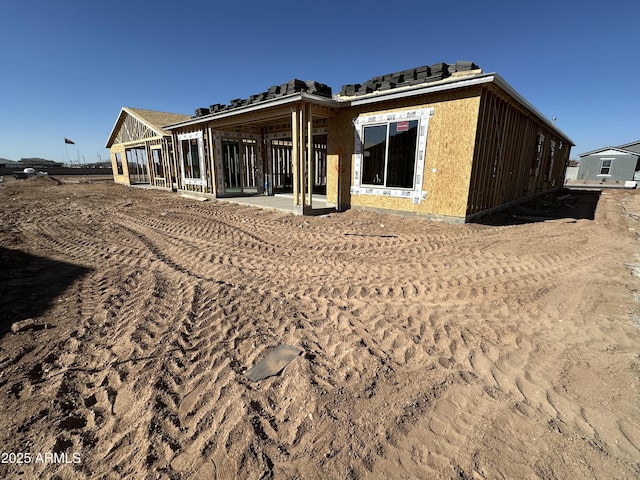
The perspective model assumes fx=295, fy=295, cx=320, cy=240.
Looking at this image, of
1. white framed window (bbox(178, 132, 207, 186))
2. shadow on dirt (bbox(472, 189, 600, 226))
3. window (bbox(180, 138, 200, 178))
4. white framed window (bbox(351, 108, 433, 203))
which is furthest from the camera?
window (bbox(180, 138, 200, 178))

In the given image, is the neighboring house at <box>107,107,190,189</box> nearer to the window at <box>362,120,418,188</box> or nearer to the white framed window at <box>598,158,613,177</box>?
the window at <box>362,120,418,188</box>

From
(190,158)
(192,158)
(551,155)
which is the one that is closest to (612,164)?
(551,155)

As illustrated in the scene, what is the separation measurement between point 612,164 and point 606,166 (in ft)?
2.26

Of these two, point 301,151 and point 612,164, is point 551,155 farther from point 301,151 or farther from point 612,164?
point 612,164

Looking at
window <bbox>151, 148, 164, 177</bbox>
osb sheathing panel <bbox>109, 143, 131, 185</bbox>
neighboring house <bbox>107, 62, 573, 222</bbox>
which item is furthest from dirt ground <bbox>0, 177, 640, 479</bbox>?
A: osb sheathing panel <bbox>109, 143, 131, 185</bbox>

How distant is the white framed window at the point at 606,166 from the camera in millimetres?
31941

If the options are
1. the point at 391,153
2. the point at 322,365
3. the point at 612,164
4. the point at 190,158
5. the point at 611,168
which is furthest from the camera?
the point at 611,168

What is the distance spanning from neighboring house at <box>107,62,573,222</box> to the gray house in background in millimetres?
25712

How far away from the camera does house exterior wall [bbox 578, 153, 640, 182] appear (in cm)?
3010

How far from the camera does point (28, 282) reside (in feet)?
15.6

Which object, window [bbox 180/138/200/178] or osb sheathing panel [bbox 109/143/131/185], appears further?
osb sheathing panel [bbox 109/143/131/185]

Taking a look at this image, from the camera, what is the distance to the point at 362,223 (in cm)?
926

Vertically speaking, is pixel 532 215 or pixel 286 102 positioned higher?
pixel 286 102

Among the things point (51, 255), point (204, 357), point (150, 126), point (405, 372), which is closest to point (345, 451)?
point (405, 372)
